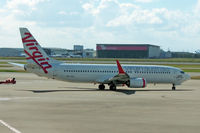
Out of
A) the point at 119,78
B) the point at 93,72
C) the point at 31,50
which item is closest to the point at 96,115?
the point at 119,78

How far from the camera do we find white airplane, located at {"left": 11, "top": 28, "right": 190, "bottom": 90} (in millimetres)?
38219

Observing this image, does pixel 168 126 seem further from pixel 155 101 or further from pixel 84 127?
pixel 155 101

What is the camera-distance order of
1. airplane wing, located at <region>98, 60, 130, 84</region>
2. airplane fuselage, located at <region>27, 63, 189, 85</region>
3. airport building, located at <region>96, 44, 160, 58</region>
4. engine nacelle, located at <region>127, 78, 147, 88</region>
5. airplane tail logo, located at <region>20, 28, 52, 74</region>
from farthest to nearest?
airport building, located at <region>96, 44, 160, 58</region> → airplane fuselage, located at <region>27, 63, 189, 85</region> → airplane tail logo, located at <region>20, 28, 52, 74</region> → engine nacelle, located at <region>127, 78, 147, 88</region> → airplane wing, located at <region>98, 60, 130, 84</region>

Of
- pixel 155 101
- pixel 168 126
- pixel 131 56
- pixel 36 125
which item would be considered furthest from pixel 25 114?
pixel 131 56

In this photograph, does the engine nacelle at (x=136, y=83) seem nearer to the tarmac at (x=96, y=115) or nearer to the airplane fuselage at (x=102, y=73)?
the airplane fuselage at (x=102, y=73)

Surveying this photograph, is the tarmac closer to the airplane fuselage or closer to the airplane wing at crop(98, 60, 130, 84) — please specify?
the airplane wing at crop(98, 60, 130, 84)

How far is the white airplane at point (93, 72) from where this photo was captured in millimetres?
38219

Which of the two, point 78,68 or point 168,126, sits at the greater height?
point 78,68

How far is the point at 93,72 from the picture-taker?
132 feet

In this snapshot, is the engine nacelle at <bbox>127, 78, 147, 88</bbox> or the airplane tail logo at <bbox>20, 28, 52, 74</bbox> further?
the airplane tail logo at <bbox>20, 28, 52, 74</bbox>

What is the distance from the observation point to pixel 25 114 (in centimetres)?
2212

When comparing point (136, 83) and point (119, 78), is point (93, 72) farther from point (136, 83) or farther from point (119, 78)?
point (136, 83)

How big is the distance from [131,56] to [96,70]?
149688mm

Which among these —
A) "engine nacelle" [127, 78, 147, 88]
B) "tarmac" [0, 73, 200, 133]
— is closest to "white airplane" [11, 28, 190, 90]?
"engine nacelle" [127, 78, 147, 88]
